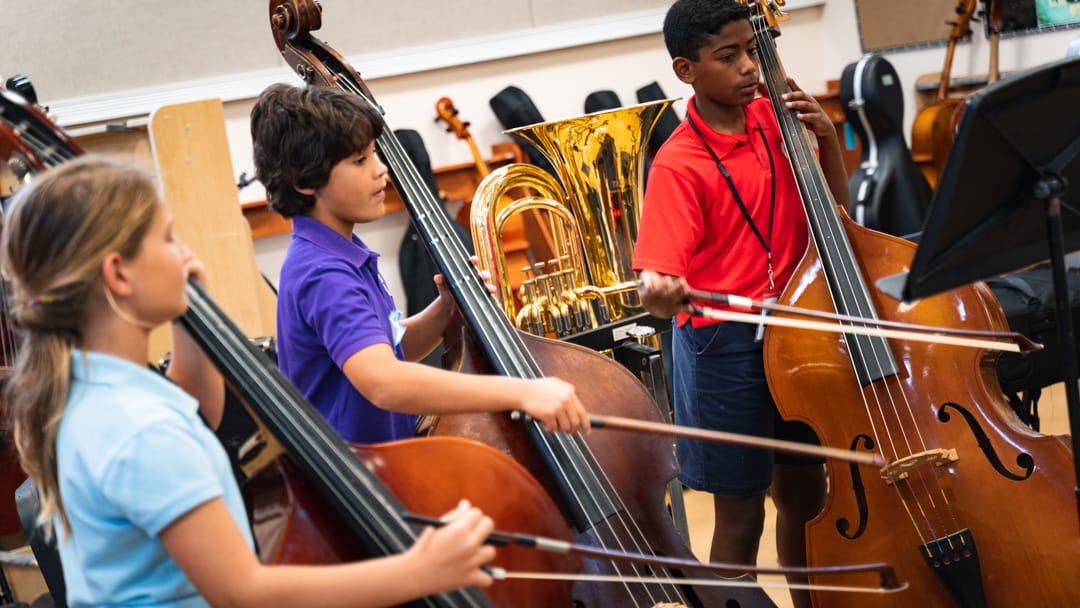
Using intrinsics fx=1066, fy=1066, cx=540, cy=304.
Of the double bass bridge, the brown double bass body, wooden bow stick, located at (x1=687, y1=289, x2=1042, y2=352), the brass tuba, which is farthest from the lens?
the brass tuba

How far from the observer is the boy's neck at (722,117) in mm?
2113

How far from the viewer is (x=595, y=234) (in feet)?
9.15

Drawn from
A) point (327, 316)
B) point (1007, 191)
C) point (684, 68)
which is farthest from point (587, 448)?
point (684, 68)

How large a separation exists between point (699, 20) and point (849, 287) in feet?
1.95

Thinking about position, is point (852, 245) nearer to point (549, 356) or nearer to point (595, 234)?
point (549, 356)

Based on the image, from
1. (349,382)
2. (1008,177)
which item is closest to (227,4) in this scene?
(349,382)

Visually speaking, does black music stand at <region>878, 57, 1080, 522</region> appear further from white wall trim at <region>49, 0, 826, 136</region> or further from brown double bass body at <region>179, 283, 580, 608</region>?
white wall trim at <region>49, 0, 826, 136</region>

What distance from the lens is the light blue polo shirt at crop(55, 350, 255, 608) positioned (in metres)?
1.12

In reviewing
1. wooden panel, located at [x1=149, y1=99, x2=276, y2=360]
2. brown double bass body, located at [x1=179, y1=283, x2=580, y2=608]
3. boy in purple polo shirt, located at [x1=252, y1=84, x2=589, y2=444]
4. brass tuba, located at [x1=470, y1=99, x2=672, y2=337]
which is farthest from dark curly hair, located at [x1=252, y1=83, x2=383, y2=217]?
wooden panel, located at [x1=149, y1=99, x2=276, y2=360]

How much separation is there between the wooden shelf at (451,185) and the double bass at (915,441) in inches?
113

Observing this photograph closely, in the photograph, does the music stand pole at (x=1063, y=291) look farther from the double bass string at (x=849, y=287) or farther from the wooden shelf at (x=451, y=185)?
the wooden shelf at (x=451, y=185)

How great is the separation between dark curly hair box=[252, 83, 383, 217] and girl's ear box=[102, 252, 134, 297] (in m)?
0.58

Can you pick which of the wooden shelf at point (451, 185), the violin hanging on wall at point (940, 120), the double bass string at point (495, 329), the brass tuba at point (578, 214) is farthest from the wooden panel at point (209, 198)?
the violin hanging on wall at point (940, 120)

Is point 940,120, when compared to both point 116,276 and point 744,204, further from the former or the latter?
point 116,276
